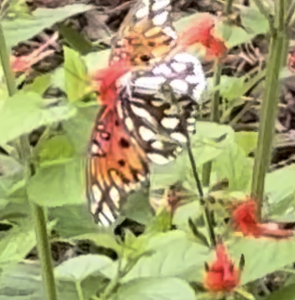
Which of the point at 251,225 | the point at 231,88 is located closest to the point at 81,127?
the point at 251,225

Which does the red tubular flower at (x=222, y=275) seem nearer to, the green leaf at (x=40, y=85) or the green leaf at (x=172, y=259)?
the green leaf at (x=172, y=259)

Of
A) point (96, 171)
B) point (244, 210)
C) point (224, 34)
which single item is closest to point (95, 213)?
point (96, 171)

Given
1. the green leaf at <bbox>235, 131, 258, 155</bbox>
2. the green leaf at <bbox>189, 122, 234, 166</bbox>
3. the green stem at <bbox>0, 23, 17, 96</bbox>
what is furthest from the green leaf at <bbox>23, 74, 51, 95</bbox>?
the green leaf at <bbox>235, 131, 258, 155</bbox>

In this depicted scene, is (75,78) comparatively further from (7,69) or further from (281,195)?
(281,195)

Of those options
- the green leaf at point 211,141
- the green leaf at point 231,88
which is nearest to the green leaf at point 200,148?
the green leaf at point 211,141

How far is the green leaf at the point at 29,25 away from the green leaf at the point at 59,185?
0.31ft

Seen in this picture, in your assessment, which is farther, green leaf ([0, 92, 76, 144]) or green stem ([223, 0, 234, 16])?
green stem ([223, 0, 234, 16])

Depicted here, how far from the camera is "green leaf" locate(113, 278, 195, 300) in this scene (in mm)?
419

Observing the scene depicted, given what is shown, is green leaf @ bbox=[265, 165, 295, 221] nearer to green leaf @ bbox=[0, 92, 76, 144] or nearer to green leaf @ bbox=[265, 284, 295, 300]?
green leaf @ bbox=[265, 284, 295, 300]

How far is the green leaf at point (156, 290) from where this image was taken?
1.37ft

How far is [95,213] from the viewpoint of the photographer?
35 cm

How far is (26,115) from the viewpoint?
1.23 feet

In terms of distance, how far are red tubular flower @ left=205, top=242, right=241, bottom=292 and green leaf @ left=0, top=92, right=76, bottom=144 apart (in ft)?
0.40

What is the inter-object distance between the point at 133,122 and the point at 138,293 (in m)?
0.14
